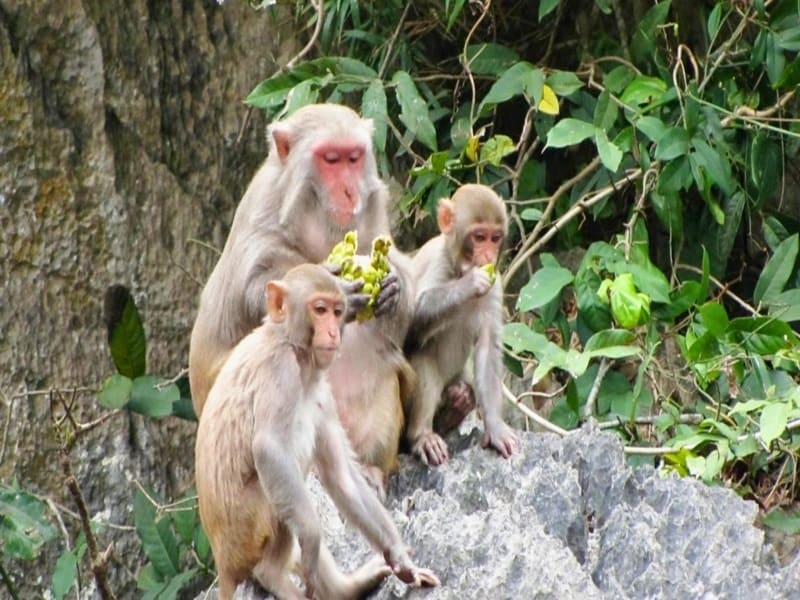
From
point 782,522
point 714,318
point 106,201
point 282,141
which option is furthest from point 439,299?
point 106,201

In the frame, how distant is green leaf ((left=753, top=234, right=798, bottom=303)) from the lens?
6465mm

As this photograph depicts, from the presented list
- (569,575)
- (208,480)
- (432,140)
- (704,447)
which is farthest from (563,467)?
(432,140)

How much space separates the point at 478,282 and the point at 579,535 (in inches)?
49.5

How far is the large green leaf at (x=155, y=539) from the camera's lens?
654 centimetres

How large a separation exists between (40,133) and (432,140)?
5.90ft

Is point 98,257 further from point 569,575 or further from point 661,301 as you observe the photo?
point 569,575

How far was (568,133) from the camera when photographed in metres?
6.51

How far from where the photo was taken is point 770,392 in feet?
19.6

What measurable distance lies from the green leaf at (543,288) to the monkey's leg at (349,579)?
2.23 m

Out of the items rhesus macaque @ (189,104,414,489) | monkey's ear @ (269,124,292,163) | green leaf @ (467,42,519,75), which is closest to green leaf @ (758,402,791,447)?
rhesus macaque @ (189,104,414,489)

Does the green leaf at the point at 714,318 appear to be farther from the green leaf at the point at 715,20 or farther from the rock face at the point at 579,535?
the rock face at the point at 579,535

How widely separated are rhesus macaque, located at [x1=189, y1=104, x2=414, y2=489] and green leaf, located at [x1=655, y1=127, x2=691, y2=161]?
1438mm

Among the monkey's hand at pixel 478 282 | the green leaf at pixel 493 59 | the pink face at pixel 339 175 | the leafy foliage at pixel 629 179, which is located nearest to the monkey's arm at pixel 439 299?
the monkey's hand at pixel 478 282

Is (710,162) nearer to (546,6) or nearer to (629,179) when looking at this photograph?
(629,179)
